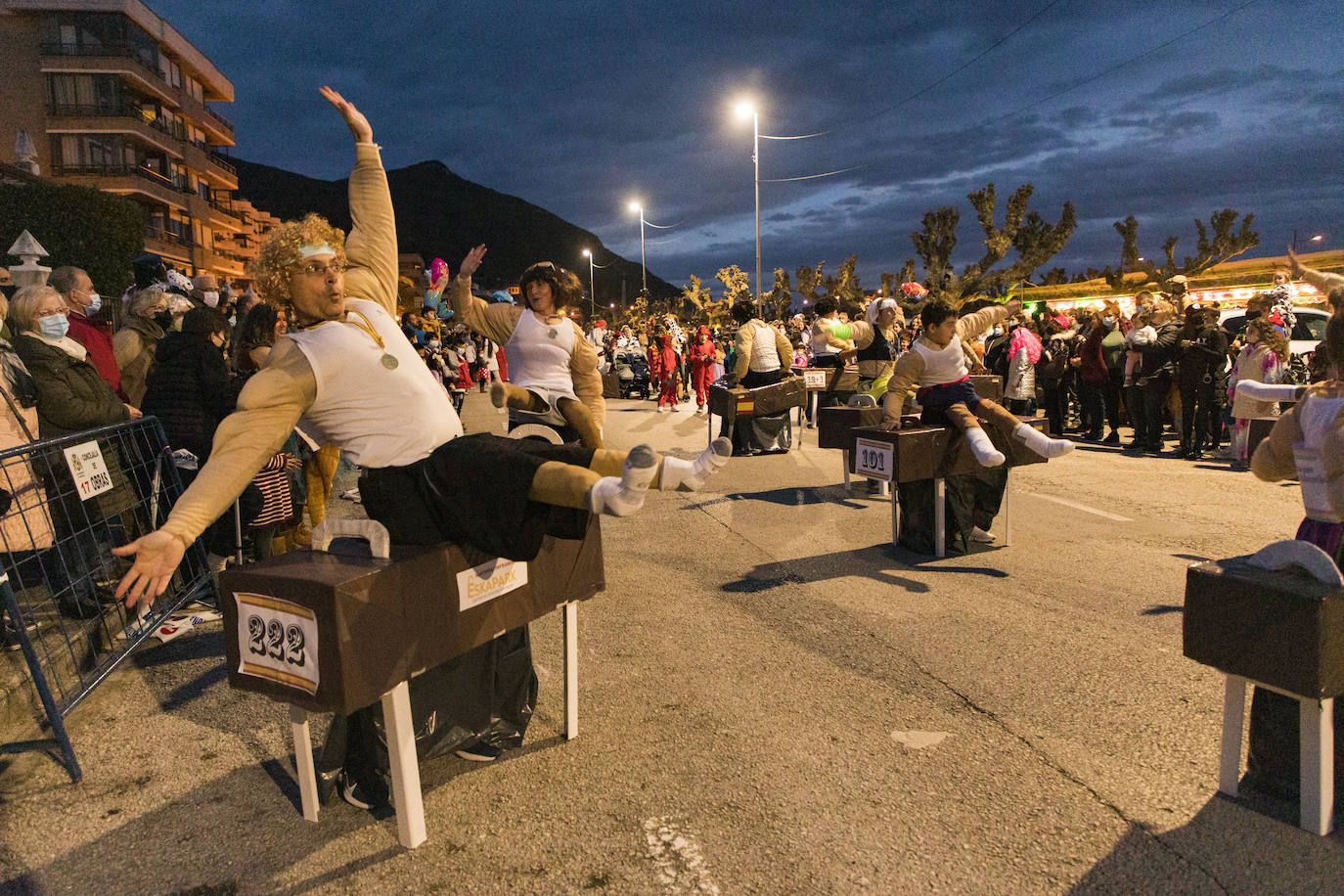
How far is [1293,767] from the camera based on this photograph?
2805 millimetres

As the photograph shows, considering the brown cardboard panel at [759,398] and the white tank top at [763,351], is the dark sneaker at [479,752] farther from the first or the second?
the white tank top at [763,351]

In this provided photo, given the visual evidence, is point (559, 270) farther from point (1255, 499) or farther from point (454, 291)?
point (1255, 499)

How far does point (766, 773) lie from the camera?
3.20 meters

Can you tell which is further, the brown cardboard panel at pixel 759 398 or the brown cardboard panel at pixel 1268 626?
the brown cardboard panel at pixel 759 398

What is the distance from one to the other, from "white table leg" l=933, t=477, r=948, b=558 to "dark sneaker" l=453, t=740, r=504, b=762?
411 cm

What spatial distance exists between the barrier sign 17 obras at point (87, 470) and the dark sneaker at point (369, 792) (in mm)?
2054

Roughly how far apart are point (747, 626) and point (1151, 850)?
A: 248 cm

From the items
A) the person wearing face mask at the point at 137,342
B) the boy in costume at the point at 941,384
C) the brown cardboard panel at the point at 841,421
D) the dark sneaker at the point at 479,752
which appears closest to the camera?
the dark sneaker at the point at 479,752

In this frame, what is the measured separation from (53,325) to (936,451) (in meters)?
5.82

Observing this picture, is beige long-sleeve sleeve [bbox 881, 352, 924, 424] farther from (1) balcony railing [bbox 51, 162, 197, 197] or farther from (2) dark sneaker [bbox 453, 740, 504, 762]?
(1) balcony railing [bbox 51, 162, 197, 197]

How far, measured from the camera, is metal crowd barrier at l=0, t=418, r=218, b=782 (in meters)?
3.64

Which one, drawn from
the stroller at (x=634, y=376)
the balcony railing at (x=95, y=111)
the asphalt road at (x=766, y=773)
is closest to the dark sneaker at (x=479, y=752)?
the asphalt road at (x=766, y=773)

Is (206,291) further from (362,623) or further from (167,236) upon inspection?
(167,236)

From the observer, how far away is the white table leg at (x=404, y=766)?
264cm
